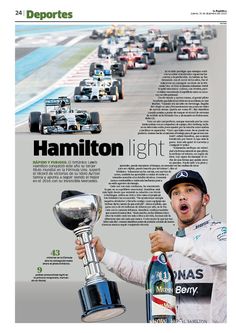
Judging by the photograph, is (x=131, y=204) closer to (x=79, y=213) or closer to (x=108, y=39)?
(x=79, y=213)

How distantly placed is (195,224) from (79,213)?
76 centimetres

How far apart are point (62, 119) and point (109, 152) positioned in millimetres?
391

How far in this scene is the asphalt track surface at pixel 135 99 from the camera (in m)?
7.67

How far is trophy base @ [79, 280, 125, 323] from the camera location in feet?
24.3

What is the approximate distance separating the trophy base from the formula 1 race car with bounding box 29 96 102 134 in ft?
3.38

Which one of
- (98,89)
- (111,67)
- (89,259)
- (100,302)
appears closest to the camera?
(100,302)

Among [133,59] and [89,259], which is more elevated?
[133,59]

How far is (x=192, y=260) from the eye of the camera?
24.6 feet

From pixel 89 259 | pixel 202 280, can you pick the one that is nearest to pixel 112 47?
pixel 89 259

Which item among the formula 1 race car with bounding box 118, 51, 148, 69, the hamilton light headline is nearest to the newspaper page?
the hamilton light headline

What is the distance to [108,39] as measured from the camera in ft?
25.7

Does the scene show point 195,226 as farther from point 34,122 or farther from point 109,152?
point 34,122

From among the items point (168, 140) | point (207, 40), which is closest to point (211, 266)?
point (168, 140)

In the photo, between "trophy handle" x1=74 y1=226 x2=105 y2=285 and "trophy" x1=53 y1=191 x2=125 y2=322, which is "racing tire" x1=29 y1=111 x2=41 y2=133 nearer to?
"trophy" x1=53 y1=191 x2=125 y2=322
